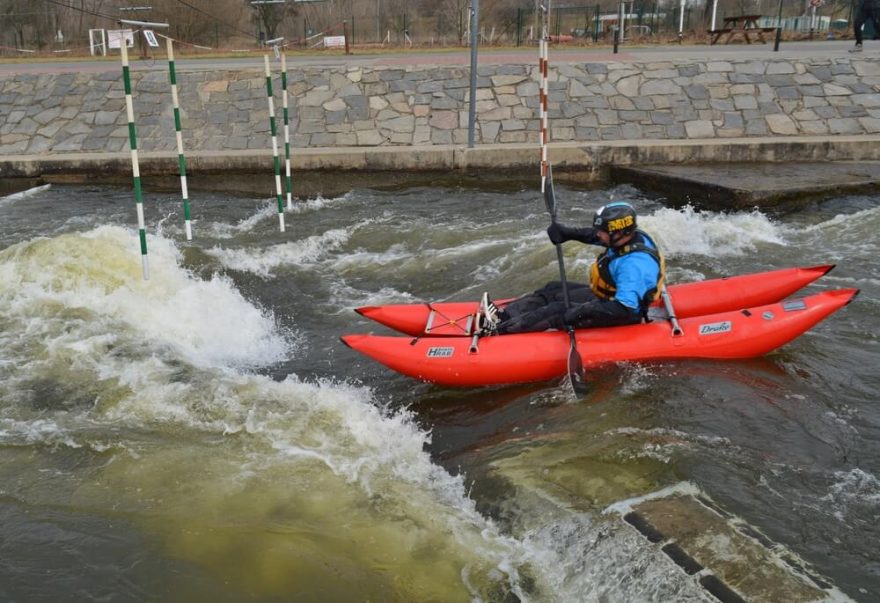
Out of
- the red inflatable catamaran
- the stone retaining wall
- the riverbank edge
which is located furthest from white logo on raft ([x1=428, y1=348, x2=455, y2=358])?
the stone retaining wall

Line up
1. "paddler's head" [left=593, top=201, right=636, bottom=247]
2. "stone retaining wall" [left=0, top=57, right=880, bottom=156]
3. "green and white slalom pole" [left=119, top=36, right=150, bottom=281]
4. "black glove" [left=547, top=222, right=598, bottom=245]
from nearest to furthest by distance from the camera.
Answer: "paddler's head" [left=593, top=201, right=636, bottom=247] → "black glove" [left=547, top=222, right=598, bottom=245] → "green and white slalom pole" [left=119, top=36, right=150, bottom=281] → "stone retaining wall" [left=0, top=57, right=880, bottom=156]

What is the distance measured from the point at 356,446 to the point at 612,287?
6.33 feet

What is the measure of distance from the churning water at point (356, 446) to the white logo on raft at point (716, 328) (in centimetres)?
20

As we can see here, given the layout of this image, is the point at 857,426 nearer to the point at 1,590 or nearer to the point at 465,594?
the point at 465,594

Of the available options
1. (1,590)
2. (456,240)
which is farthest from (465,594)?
(456,240)

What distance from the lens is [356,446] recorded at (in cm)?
431

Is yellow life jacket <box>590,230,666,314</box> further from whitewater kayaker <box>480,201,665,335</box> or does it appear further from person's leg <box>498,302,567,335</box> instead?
person's leg <box>498,302,567,335</box>

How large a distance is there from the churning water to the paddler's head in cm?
80

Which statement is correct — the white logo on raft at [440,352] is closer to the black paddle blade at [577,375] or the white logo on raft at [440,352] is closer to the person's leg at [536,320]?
the person's leg at [536,320]

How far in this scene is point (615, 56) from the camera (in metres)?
13.9

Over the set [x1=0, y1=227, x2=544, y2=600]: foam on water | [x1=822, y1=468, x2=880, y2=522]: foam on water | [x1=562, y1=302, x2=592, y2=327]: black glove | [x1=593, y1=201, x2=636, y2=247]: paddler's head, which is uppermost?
[x1=593, y1=201, x2=636, y2=247]: paddler's head

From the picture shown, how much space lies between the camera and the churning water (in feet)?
10.8

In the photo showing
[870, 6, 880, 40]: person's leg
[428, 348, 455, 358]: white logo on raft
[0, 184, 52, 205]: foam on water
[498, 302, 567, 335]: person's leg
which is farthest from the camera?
[870, 6, 880, 40]: person's leg

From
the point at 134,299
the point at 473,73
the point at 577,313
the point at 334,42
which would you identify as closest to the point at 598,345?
the point at 577,313
